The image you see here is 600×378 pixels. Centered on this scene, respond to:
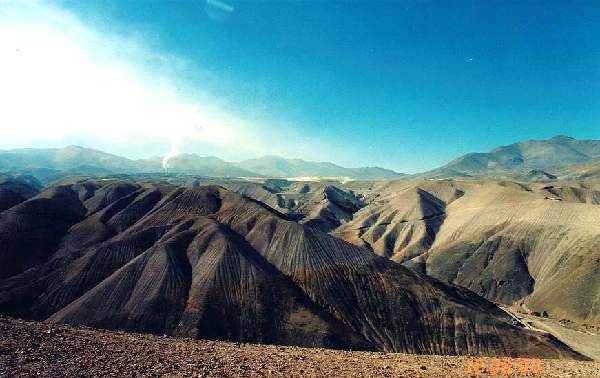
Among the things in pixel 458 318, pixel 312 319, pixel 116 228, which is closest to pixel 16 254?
pixel 116 228

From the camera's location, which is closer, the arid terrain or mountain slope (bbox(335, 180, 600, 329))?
the arid terrain
